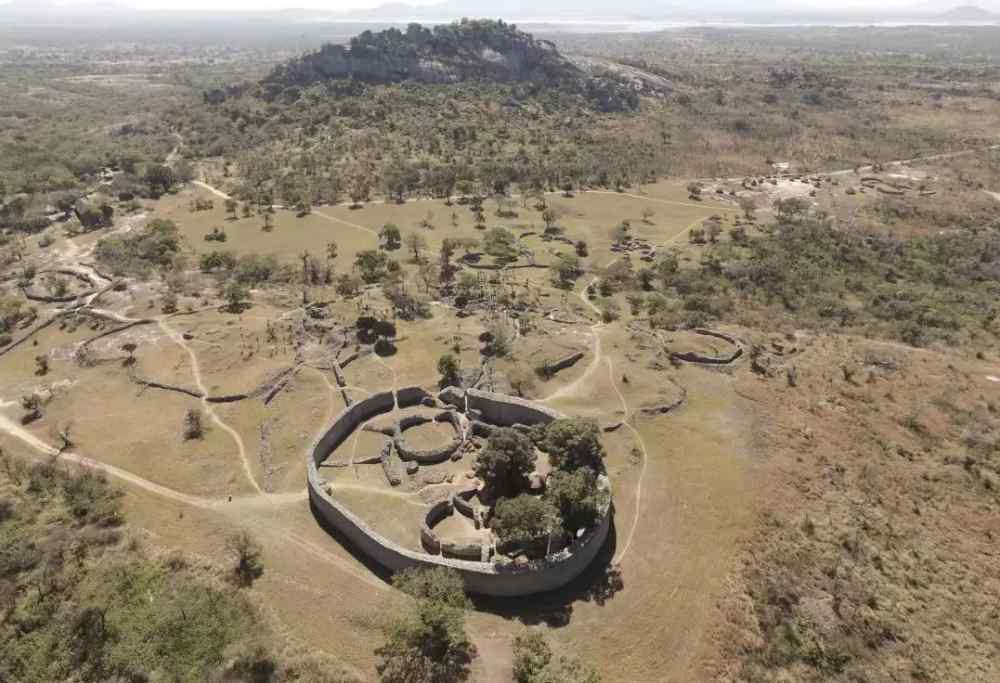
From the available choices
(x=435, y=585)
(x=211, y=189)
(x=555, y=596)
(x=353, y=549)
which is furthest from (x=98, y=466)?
(x=211, y=189)

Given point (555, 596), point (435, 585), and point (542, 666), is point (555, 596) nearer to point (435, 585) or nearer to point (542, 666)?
point (542, 666)

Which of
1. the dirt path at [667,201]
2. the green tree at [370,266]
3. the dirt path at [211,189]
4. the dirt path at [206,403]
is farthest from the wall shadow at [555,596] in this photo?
the dirt path at [211,189]

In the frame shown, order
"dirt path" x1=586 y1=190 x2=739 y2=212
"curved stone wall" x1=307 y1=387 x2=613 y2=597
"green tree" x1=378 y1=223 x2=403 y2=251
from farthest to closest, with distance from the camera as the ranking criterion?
1. "dirt path" x1=586 y1=190 x2=739 y2=212
2. "green tree" x1=378 y1=223 x2=403 y2=251
3. "curved stone wall" x1=307 y1=387 x2=613 y2=597

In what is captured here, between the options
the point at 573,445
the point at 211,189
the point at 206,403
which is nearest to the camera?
the point at 573,445

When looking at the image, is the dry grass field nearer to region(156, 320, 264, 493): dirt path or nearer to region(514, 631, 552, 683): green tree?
region(156, 320, 264, 493): dirt path

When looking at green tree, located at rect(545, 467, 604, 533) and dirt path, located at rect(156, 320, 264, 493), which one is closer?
green tree, located at rect(545, 467, 604, 533)

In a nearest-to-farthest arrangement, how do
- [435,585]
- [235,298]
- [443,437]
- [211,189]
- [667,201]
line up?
[435,585], [443,437], [235,298], [667,201], [211,189]

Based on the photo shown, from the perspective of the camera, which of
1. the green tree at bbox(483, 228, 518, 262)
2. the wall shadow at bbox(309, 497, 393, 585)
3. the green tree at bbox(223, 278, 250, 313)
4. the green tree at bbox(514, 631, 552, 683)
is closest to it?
the green tree at bbox(514, 631, 552, 683)

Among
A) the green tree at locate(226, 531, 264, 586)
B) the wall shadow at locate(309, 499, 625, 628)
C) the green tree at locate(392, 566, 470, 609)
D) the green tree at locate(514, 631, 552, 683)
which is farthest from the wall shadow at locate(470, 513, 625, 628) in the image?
the green tree at locate(226, 531, 264, 586)
